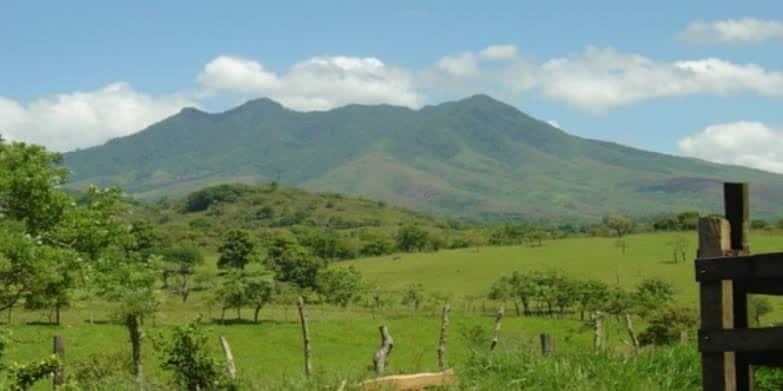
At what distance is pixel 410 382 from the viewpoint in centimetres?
1066

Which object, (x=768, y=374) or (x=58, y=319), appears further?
(x=58, y=319)

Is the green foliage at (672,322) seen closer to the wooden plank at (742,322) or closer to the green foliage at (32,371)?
the green foliage at (32,371)

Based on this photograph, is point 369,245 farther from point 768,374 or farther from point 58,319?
point 768,374

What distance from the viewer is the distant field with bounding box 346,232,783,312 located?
124 m

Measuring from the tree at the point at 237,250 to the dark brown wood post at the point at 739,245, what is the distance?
13132cm

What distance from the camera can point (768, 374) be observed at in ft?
33.8

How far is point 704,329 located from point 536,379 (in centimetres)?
422

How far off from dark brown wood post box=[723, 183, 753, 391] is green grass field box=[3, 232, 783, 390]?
529cm

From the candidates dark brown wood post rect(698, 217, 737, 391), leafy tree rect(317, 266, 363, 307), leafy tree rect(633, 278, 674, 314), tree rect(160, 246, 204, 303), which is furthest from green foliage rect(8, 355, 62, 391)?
tree rect(160, 246, 204, 303)

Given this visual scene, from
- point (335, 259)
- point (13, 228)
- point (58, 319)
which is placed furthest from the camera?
point (335, 259)

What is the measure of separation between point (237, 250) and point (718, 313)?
13179 centimetres

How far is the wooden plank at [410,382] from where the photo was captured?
34.4 ft

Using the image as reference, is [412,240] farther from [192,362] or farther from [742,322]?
[742,322]

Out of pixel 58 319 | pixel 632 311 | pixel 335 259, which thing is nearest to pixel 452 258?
pixel 335 259
